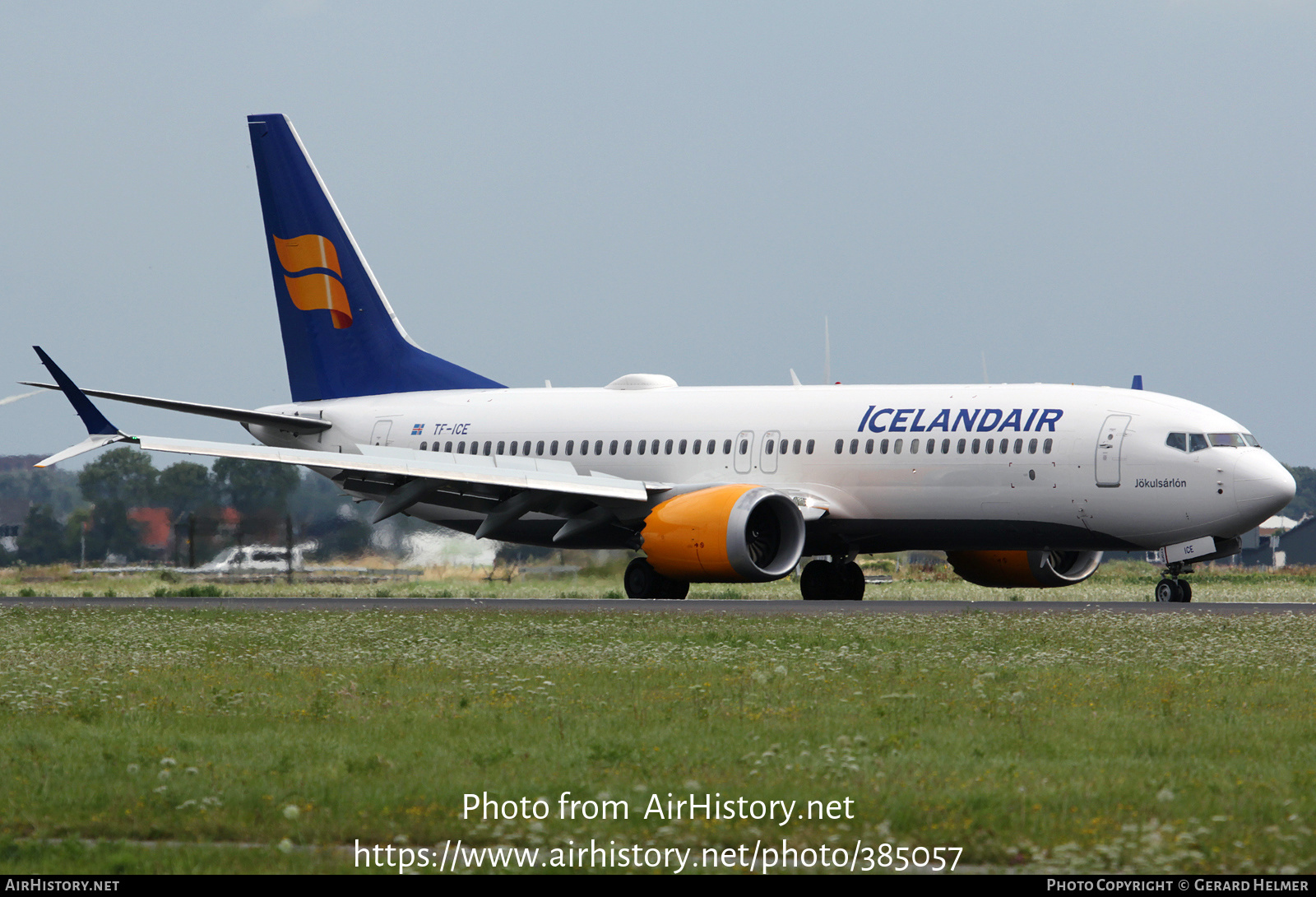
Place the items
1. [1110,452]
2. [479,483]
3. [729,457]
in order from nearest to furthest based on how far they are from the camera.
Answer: [1110,452], [479,483], [729,457]

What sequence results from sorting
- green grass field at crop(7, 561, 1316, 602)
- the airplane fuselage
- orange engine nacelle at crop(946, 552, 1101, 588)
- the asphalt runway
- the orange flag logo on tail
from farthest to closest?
the orange flag logo on tail < green grass field at crop(7, 561, 1316, 602) < orange engine nacelle at crop(946, 552, 1101, 588) < the airplane fuselage < the asphalt runway

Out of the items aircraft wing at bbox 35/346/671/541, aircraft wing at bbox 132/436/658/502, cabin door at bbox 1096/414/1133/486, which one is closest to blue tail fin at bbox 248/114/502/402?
aircraft wing at bbox 35/346/671/541

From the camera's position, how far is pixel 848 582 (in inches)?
1206

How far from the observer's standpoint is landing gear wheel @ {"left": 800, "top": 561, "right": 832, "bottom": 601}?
101 feet

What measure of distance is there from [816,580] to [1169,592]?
22.1 ft

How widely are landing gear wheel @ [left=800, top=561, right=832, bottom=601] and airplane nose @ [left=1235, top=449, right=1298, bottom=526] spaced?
7.95m

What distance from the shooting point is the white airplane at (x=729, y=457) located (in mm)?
26172

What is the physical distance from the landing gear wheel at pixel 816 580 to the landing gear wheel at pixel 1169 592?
632 cm

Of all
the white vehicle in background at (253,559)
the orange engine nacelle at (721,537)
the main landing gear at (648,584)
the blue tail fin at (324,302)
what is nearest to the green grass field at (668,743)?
the orange engine nacelle at (721,537)

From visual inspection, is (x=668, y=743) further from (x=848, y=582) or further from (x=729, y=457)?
(x=848, y=582)

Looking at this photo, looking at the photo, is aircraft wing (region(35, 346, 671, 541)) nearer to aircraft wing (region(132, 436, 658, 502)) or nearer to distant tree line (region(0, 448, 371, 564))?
aircraft wing (region(132, 436, 658, 502))

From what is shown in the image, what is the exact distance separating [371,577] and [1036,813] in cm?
3130

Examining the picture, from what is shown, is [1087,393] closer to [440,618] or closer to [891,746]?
[440,618]

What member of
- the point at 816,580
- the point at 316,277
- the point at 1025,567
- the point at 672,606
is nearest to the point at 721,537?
the point at 672,606
